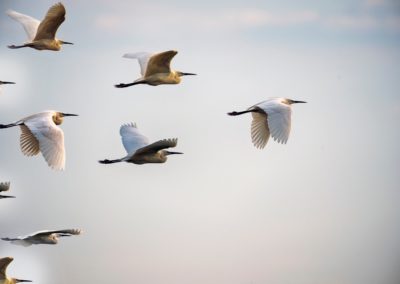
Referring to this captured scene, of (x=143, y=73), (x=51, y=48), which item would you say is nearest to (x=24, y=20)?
(x=51, y=48)

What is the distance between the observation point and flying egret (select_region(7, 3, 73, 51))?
1856 cm

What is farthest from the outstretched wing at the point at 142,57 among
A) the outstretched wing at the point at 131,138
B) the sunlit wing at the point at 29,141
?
the sunlit wing at the point at 29,141

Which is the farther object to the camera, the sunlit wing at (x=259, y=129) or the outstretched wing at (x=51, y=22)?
the outstretched wing at (x=51, y=22)

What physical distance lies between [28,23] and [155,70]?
8.12 feet

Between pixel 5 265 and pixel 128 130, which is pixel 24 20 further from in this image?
pixel 5 265

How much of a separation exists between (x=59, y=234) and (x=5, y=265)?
→ 1.01 metres

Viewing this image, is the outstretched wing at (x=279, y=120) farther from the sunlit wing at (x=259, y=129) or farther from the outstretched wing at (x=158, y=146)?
the outstretched wing at (x=158, y=146)

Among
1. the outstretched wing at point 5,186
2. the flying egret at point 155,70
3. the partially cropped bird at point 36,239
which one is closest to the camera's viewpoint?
the partially cropped bird at point 36,239

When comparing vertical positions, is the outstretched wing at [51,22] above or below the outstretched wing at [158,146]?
above

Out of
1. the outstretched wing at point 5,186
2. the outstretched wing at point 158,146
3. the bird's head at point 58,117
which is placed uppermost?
the bird's head at point 58,117

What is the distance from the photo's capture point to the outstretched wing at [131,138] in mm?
18562

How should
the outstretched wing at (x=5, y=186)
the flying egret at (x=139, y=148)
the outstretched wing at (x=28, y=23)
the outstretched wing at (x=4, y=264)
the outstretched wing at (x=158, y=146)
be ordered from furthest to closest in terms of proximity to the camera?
1. the outstretched wing at (x=28, y=23)
2. the outstretched wing at (x=5, y=186)
3. the outstretched wing at (x=4, y=264)
4. the flying egret at (x=139, y=148)
5. the outstretched wing at (x=158, y=146)

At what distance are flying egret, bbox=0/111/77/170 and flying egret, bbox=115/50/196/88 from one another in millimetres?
1606

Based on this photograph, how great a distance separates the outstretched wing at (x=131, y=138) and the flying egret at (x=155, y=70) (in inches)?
27.2
